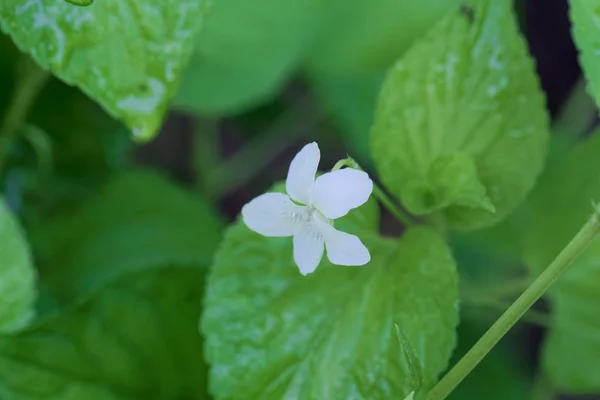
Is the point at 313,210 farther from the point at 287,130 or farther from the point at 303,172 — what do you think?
the point at 287,130

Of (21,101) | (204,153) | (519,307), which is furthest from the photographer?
(204,153)

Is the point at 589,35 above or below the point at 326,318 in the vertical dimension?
above

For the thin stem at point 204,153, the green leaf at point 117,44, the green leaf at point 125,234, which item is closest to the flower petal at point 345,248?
the green leaf at point 117,44

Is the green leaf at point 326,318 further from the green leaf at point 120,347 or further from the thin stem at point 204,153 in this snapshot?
the thin stem at point 204,153

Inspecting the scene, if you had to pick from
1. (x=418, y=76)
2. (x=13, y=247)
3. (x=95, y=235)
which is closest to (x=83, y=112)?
(x=95, y=235)

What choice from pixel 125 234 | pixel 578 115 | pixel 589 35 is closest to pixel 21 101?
pixel 125 234

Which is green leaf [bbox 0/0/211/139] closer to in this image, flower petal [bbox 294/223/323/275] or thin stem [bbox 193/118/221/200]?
flower petal [bbox 294/223/323/275]
